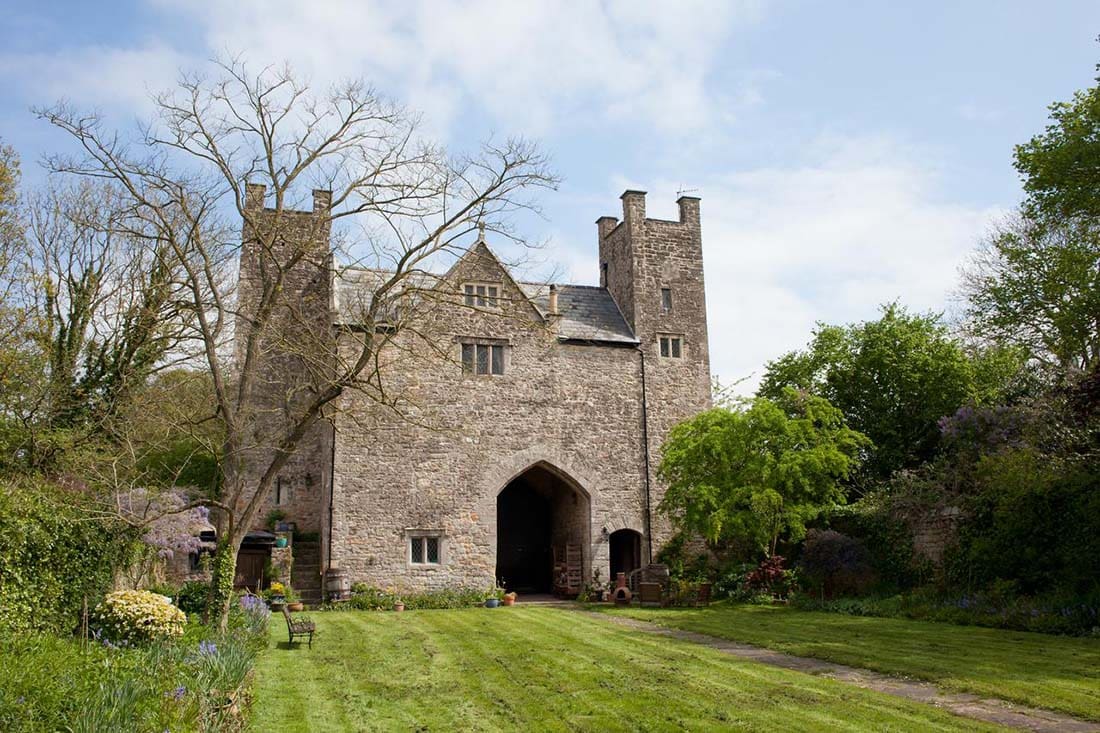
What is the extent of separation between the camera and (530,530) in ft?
94.3

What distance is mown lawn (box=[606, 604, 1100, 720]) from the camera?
9477 millimetres

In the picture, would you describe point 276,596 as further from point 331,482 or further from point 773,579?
point 773,579

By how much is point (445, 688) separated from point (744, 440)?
1307cm

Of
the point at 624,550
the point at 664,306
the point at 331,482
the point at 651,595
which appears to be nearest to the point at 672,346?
the point at 664,306

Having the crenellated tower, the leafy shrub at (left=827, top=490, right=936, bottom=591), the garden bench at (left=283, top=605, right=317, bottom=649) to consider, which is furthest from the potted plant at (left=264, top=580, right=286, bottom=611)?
the leafy shrub at (left=827, top=490, right=936, bottom=591)

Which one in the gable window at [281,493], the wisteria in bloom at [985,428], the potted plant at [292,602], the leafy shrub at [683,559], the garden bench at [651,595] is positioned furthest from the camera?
the gable window at [281,493]

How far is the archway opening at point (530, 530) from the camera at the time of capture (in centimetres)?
2778

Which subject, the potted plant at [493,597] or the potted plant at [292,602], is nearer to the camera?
the potted plant at [292,602]

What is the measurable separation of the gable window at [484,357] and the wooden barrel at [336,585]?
6656mm

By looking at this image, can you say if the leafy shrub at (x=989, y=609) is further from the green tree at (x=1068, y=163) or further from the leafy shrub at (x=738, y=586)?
the green tree at (x=1068, y=163)

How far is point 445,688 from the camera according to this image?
33.6 ft

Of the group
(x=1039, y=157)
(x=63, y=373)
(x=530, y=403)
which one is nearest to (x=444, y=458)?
(x=530, y=403)

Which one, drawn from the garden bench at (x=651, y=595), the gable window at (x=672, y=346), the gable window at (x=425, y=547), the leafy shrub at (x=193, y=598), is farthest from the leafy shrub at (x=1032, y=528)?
the leafy shrub at (x=193, y=598)

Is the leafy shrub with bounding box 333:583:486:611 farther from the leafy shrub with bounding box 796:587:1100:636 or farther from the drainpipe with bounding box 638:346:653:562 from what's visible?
the leafy shrub with bounding box 796:587:1100:636
